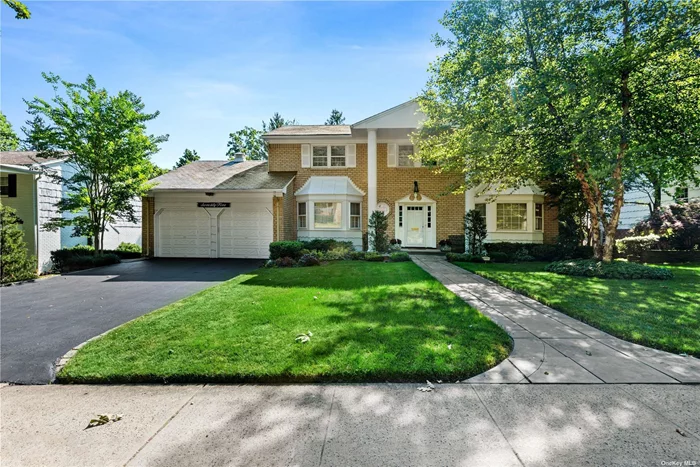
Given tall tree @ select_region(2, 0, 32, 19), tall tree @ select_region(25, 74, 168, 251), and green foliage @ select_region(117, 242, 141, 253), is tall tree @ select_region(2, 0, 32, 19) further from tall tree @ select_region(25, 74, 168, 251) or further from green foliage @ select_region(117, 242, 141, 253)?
green foliage @ select_region(117, 242, 141, 253)

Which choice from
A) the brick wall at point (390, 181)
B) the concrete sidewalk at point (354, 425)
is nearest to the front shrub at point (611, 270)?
the brick wall at point (390, 181)

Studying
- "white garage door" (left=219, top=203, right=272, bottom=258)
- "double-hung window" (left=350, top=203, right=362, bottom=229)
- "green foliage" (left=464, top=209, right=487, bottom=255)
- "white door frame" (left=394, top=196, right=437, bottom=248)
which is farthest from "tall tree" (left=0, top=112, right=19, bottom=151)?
"green foliage" (left=464, top=209, right=487, bottom=255)

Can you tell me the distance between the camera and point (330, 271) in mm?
10555

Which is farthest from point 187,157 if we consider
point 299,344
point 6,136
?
point 299,344

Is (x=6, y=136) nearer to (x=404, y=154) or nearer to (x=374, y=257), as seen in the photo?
(x=404, y=154)

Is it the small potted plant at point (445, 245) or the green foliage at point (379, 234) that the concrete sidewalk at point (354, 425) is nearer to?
the green foliage at point (379, 234)

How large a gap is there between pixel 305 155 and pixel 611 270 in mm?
13725

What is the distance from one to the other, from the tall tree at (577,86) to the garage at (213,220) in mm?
9190

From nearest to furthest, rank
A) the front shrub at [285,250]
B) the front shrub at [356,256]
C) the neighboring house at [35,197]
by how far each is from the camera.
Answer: the neighboring house at [35,197], the front shrub at [285,250], the front shrub at [356,256]

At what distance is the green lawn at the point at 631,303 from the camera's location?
182 inches

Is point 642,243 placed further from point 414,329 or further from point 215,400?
point 215,400

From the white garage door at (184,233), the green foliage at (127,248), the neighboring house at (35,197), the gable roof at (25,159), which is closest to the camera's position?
the neighboring house at (35,197)

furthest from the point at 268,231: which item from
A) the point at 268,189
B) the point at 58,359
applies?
the point at 58,359

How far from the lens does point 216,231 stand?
52.7ft
